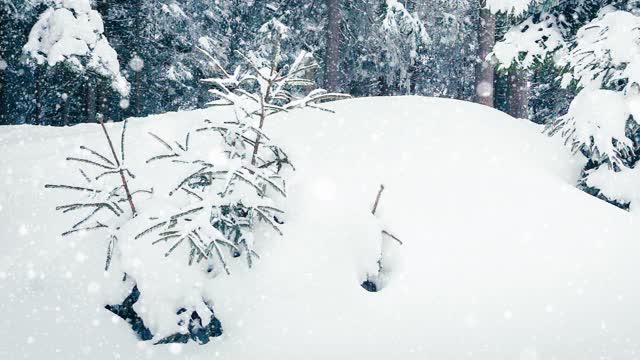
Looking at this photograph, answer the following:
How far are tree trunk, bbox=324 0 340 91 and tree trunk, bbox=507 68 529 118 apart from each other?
5318 millimetres

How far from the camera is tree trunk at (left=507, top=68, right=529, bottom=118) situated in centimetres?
1057

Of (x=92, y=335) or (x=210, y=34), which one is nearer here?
(x=92, y=335)

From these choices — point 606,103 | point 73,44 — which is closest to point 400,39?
→ point 73,44

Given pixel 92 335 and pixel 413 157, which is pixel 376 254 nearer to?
pixel 413 157

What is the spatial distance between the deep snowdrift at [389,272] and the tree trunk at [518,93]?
19.4 feet

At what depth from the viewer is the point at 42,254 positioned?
4.13 metres

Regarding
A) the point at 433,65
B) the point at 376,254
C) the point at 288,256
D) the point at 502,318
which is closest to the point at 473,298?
the point at 502,318

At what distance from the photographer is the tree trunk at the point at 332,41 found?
14.5 m

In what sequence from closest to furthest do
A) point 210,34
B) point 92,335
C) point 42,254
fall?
point 92,335
point 42,254
point 210,34

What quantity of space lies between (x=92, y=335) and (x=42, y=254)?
986 millimetres

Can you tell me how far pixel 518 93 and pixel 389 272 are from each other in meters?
7.97

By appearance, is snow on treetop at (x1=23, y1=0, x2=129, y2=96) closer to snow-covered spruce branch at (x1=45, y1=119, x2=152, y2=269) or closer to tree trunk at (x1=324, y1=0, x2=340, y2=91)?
tree trunk at (x1=324, y1=0, x2=340, y2=91)

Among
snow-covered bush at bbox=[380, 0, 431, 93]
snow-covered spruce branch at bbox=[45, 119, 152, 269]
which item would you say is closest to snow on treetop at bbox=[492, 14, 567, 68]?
snow-covered spruce branch at bbox=[45, 119, 152, 269]

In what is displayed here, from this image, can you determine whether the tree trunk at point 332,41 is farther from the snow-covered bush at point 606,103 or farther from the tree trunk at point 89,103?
the snow-covered bush at point 606,103
